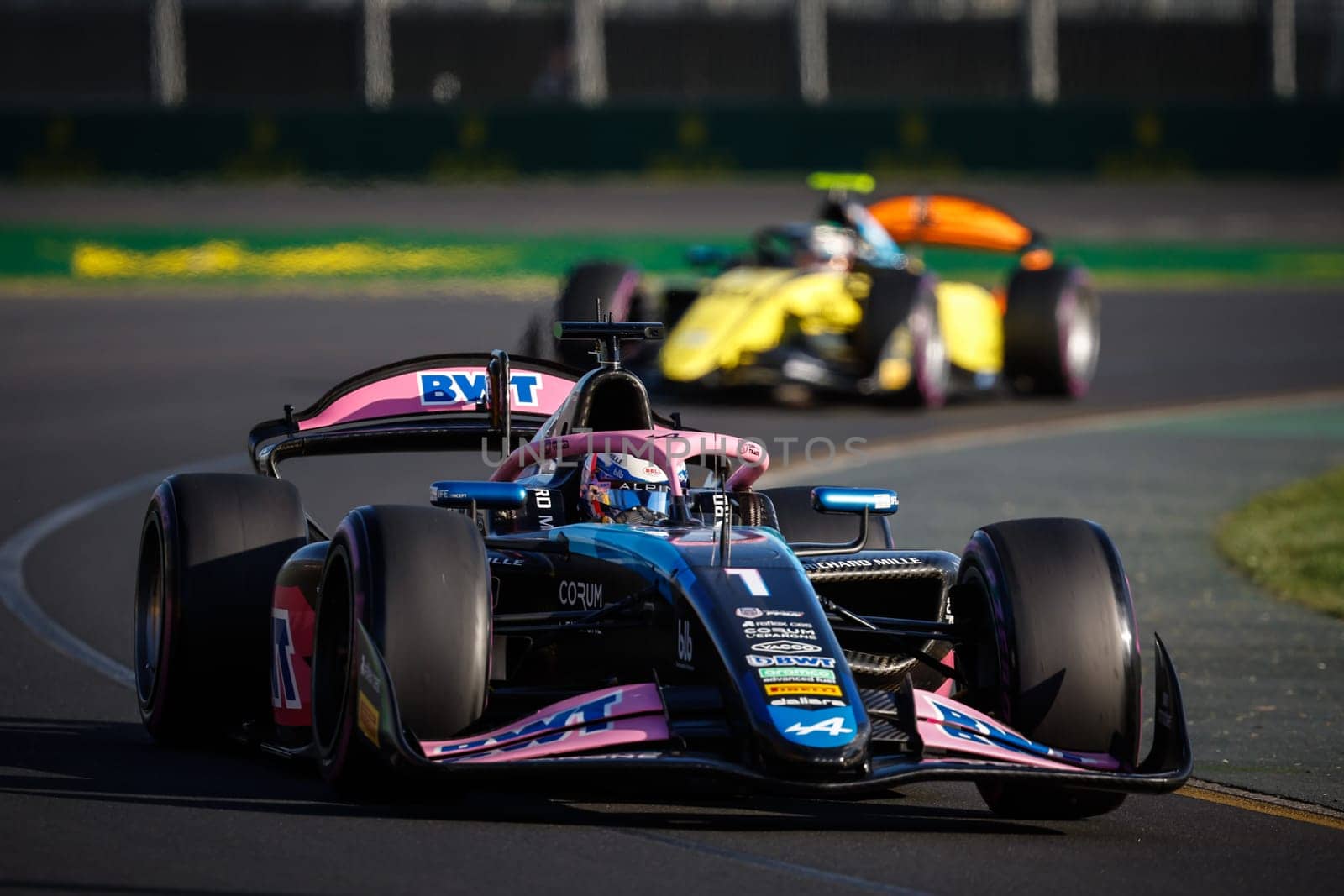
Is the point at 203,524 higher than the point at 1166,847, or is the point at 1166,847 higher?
the point at 203,524

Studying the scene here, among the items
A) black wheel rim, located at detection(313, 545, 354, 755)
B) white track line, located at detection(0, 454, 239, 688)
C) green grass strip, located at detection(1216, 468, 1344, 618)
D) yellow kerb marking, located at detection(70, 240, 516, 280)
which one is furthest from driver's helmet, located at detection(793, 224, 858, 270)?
black wheel rim, located at detection(313, 545, 354, 755)

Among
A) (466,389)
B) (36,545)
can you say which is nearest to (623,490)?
(466,389)

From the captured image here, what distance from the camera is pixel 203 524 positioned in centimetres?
820

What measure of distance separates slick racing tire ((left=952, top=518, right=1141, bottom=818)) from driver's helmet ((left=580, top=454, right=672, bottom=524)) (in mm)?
1283

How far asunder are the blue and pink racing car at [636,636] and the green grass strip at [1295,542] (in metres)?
4.46

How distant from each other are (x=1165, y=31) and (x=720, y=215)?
33.4 ft

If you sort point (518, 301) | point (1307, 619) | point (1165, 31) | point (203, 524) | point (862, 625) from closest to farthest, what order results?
point (862, 625), point (203, 524), point (1307, 619), point (518, 301), point (1165, 31)

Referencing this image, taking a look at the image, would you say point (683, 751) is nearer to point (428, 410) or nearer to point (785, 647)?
point (785, 647)

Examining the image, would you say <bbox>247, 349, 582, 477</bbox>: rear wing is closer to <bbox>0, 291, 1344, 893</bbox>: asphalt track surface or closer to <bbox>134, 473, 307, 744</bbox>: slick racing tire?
<bbox>134, 473, 307, 744</bbox>: slick racing tire

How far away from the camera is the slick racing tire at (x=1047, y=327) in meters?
21.0

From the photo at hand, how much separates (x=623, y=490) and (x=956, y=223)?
43.9 ft

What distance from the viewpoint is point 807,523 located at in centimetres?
911

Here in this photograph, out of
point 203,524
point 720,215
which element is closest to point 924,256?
point 720,215

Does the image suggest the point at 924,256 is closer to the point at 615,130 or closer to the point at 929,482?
the point at 615,130
